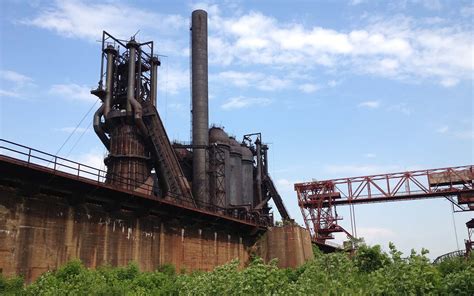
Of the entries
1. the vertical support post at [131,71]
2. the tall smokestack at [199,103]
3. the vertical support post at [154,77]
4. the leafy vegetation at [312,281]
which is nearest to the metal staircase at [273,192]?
the tall smokestack at [199,103]

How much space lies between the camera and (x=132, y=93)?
4256cm

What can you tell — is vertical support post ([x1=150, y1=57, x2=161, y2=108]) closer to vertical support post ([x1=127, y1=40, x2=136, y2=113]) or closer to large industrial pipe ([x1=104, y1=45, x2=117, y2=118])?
vertical support post ([x1=127, y1=40, x2=136, y2=113])

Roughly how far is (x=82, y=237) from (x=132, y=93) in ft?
69.6

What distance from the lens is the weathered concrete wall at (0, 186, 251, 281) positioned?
20531mm

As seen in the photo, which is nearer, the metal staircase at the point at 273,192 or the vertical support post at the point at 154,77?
the vertical support post at the point at 154,77

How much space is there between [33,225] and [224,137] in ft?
106

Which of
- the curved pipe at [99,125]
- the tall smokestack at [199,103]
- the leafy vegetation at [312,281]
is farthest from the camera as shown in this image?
the tall smokestack at [199,103]

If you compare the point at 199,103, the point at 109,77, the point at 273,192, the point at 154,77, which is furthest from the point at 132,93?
the point at 273,192

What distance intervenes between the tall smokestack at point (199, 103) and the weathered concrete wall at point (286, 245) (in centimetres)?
770

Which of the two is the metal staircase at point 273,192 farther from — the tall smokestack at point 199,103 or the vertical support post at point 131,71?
the vertical support post at point 131,71

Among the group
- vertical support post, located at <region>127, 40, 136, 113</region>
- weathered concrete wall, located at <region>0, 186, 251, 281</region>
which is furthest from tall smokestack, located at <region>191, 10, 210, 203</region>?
weathered concrete wall, located at <region>0, 186, 251, 281</region>

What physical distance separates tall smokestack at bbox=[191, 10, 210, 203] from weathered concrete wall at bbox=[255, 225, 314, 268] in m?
7.70

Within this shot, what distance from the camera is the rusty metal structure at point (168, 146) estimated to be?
136 feet

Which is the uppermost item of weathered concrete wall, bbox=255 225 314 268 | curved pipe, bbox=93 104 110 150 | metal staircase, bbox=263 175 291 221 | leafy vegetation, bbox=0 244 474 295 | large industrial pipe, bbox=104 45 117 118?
large industrial pipe, bbox=104 45 117 118
